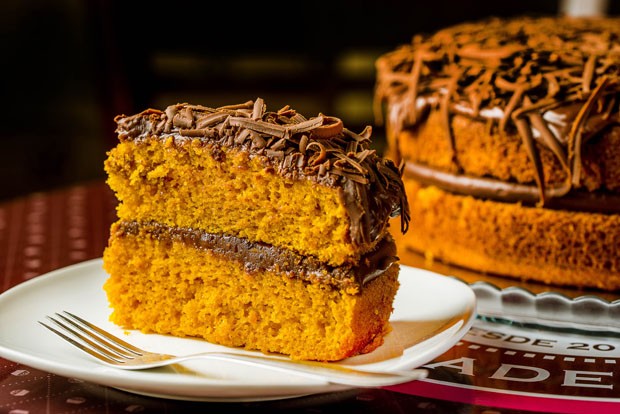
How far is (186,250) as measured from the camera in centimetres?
210

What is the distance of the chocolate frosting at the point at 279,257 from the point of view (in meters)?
1.90

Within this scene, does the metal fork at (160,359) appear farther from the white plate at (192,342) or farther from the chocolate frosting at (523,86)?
the chocolate frosting at (523,86)

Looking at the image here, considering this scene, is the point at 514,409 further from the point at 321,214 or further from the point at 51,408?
the point at 51,408

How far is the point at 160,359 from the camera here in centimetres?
180

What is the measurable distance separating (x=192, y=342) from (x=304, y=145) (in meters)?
0.60

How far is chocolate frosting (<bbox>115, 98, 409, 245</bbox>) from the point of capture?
72.5 inches

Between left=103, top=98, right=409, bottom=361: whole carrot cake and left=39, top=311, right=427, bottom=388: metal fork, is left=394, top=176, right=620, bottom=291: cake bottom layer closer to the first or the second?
left=103, top=98, right=409, bottom=361: whole carrot cake

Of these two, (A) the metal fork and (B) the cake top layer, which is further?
(B) the cake top layer

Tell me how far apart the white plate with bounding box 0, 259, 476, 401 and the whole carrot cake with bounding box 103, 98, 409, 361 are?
0.25ft

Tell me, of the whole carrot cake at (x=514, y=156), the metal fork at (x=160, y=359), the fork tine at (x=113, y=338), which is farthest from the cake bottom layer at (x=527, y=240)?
the fork tine at (x=113, y=338)

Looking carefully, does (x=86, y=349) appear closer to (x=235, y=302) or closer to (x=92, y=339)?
(x=92, y=339)

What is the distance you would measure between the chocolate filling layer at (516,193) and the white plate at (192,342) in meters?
0.46

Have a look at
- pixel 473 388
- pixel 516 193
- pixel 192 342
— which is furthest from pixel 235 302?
pixel 516 193

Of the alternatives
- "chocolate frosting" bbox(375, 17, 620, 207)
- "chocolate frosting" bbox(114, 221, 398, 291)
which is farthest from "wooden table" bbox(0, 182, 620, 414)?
"chocolate frosting" bbox(375, 17, 620, 207)
